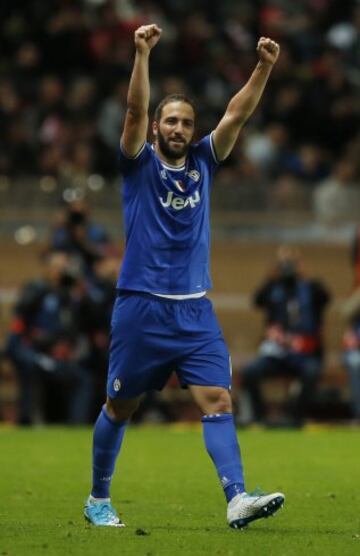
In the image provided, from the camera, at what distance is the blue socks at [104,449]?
8125 mm

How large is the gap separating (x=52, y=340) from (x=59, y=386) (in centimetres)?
54

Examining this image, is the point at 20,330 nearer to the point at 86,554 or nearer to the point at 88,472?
the point at 88,472

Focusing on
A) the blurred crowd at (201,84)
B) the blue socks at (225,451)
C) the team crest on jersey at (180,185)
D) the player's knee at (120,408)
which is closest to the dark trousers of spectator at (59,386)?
the blurred crowd at (201,84)

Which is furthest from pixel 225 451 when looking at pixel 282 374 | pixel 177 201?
pixel 282 374

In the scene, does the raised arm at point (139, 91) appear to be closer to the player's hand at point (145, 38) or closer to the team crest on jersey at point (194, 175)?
the player's hand at point (145, 38)

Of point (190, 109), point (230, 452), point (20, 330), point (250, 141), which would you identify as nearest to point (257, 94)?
point (190, 109)

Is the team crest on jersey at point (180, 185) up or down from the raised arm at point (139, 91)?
down

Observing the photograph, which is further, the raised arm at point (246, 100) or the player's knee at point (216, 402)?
the raised arm at point (246, 100)

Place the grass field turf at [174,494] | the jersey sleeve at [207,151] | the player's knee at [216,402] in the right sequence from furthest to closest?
the jersey sleeve at [207,151]
the player's knee at [216,402]
the grass field turf at [174,494]

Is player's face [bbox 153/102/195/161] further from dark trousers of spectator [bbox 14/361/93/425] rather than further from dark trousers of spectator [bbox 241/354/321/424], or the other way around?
dark trousers of spectator [bbox 241/354/321/424]

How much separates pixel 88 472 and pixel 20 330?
16.8 feet

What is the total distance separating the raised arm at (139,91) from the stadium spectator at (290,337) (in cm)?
901

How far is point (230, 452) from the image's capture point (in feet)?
25.4

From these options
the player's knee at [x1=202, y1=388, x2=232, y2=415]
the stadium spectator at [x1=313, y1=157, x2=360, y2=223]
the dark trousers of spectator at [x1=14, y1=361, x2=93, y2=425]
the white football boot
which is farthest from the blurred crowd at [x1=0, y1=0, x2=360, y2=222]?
the white football boot
